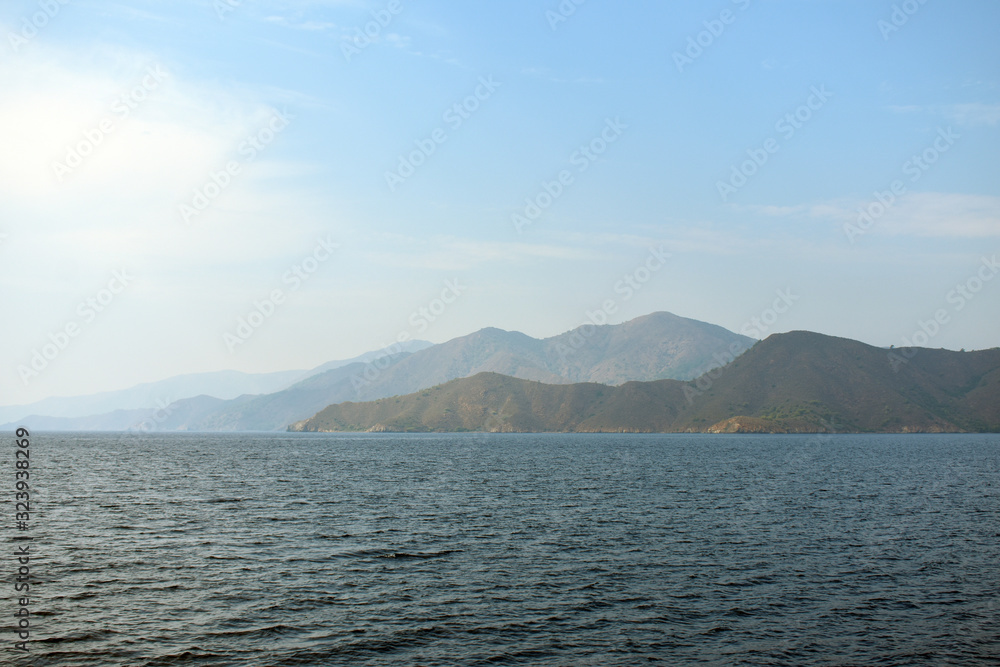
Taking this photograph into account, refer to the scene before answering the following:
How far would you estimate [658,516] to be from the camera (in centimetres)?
6050

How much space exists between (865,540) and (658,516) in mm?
17195

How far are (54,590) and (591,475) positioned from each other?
80.8 meters

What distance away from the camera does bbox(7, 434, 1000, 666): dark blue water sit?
26.7 metres

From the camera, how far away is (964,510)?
210 feet

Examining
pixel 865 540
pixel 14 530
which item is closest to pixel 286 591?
pixel 14 530

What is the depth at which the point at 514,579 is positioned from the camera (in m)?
37.3

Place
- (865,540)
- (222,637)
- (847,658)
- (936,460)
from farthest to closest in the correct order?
(936,460), (865,540), (222,637), (847,658)

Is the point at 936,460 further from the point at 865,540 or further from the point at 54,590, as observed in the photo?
the point at 54,590

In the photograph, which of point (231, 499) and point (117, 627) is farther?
point (231, 499)

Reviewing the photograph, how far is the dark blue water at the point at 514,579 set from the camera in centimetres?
2673

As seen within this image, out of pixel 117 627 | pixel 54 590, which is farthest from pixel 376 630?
pixel 54 590

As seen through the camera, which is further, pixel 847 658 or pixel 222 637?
pixel 222 637

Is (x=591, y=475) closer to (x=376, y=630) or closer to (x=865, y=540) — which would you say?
(x=865, y=540)

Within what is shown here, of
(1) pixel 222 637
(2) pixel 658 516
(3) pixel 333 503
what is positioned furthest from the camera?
(3) pixel 333 503
